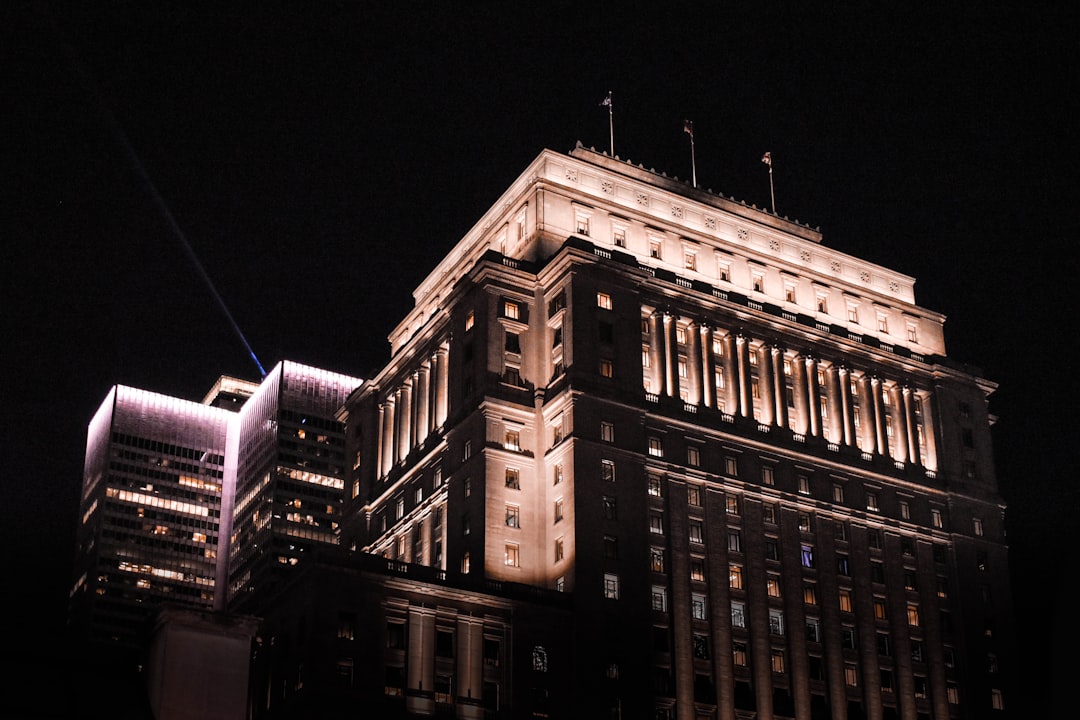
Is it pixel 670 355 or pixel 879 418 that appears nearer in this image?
pixel 670 355

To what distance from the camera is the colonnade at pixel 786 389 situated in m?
119

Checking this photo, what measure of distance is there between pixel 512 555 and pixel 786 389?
34004 millimetres

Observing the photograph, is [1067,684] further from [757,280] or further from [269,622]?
[757,280]

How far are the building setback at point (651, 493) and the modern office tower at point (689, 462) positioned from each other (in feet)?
0.80

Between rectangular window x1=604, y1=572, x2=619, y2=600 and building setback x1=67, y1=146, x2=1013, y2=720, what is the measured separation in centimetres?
40

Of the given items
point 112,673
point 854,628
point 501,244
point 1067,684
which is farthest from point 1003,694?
point 1067,684

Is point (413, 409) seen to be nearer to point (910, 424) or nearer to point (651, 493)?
point (651, 493)

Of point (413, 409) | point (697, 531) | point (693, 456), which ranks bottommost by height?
point (697, 531)

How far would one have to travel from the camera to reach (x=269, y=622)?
101 meters

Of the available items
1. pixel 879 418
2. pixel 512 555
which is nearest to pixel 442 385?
pixel 512 555

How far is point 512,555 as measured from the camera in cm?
10681

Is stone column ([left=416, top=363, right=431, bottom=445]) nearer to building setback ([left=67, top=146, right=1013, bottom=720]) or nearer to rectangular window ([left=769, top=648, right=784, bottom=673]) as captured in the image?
building setback ([left=67, top=146, right=1013, bottom=720])

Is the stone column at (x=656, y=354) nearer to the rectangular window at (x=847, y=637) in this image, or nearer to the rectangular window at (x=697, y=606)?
the rectangular window at (x=697, y=606)

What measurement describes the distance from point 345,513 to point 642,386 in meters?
38.8
